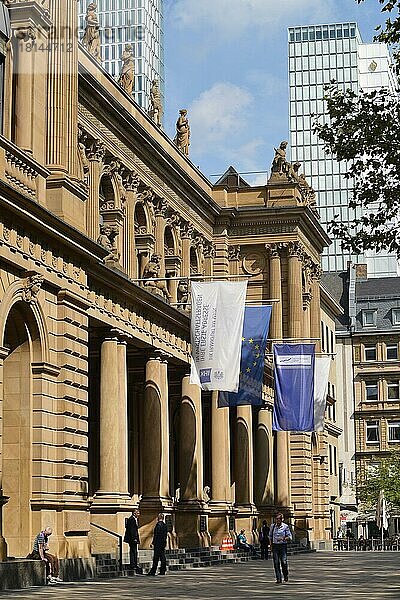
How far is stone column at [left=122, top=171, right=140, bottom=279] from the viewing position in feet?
159

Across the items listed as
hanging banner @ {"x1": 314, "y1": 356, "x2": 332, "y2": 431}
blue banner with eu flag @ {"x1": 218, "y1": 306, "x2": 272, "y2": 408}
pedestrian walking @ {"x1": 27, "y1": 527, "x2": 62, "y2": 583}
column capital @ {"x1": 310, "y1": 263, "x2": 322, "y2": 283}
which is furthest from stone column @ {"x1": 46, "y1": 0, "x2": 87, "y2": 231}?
column capital @ {"x1": 310, "y1": 263, "x2": 322, "y2": 283}

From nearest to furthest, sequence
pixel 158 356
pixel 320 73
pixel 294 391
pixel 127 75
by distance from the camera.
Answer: pixel 158 356 → pixel 294 391 → pixel 127 75 → pixel 320 73

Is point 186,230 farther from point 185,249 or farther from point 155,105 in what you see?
point 155,105

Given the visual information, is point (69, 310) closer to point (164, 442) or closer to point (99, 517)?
point (99, 517)

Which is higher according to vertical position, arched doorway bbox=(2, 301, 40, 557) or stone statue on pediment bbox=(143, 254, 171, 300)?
stone statue on pediment bbox=(143, 254, 171, 300)

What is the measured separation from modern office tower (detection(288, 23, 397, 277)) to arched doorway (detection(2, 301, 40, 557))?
448ft

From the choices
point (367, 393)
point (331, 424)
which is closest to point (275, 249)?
point (331, 424)

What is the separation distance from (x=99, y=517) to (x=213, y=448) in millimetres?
18110

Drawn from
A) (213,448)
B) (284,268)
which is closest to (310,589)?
(213,448)

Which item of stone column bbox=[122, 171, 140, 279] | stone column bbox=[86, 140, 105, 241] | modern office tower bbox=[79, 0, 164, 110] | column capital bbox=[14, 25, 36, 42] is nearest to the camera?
column capital bbox=[14, 25, 36, 42]

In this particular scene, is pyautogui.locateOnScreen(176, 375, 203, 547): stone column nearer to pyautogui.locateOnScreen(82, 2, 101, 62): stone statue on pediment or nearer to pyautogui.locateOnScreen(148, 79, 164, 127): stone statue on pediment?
pyautogui.locateOnScreen(148, 79, 164, 127): stone statue on pediment

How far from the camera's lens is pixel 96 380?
44.4 m

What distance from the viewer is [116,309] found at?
3834cm

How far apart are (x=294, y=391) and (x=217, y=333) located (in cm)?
1058
